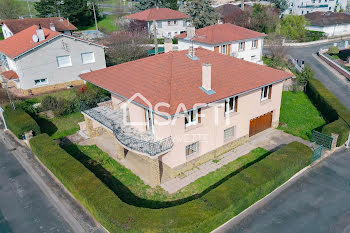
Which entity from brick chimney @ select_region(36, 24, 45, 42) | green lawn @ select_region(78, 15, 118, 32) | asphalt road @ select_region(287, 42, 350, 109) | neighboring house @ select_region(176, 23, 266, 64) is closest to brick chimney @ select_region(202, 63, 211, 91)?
asphalt road @ select_region(287, 42, 350, 109)

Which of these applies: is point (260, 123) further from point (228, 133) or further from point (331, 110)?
point (331, 110)

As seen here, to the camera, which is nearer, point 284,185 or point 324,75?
point 284,185

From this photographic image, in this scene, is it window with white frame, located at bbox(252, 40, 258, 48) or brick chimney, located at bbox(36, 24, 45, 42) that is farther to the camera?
window with white frame, located at bbox(252, 40, 258, 48)

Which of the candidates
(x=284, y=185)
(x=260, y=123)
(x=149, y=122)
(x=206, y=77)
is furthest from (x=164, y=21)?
(x=284, y=185)

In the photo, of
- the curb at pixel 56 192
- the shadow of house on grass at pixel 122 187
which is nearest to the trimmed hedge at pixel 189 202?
the curb at pixel 56 192

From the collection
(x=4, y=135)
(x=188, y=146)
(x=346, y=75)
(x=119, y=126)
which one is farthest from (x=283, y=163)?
(x=346, y=75)

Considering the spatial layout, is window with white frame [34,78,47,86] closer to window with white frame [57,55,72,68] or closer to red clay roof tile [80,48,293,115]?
window with white frame [57,55,72,68]

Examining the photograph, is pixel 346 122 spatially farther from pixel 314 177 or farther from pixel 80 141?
pixel 80 141
